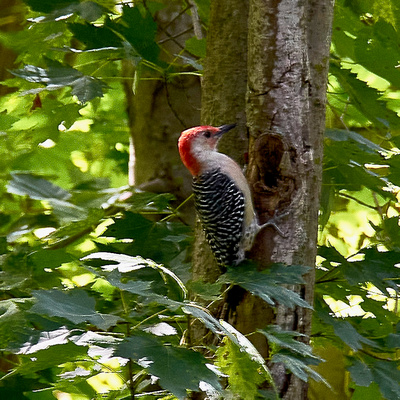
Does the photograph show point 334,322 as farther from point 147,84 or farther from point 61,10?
point 147,84

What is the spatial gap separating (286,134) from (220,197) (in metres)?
0.53

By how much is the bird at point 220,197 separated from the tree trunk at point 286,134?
0.10 meters

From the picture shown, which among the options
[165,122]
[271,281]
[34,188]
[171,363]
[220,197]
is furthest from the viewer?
[165,122]

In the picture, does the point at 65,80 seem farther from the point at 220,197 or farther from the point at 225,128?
the point at 220,197

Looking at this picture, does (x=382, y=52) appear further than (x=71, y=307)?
Yes

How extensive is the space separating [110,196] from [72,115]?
0.34 m

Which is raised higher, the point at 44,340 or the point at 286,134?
the point at 286,134

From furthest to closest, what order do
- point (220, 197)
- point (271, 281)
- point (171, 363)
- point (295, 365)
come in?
point (220, 197) < point (271, 281) < point (295, 365) < point (171, 363)

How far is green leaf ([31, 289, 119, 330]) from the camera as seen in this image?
1.24 meters

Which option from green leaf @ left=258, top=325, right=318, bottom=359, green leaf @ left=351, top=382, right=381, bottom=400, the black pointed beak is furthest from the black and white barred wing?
green leaf @ left=351, top=382, right=381, bottom=400

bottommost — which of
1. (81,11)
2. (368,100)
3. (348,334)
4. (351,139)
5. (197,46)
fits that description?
(348,334)

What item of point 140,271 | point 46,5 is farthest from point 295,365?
point 46,5

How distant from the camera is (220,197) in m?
2.32

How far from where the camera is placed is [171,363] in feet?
4.16
